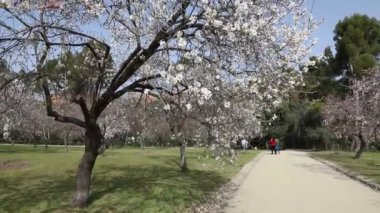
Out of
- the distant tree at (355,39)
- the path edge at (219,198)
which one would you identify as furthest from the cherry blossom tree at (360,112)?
the path edge at (219,198)

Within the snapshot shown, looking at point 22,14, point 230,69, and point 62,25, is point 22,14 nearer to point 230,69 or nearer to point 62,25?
point 62,25

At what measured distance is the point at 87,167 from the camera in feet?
43.5

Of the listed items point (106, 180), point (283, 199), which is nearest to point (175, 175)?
point (106, 180)

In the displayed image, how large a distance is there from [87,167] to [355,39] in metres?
52.6

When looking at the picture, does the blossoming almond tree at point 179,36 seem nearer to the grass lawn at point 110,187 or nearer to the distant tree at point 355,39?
the grass lawn at point 110,187

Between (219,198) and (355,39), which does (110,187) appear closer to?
(219,198)

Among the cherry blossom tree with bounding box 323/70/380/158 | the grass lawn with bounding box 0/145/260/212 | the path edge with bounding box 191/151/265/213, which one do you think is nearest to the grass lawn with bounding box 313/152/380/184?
the cherry blossom tree with bounding box 323/70/380/158

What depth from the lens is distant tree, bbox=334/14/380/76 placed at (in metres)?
60.1

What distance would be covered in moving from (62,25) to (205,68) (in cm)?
336

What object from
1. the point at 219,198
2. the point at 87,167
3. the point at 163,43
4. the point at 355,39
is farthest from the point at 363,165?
the point at 355,39

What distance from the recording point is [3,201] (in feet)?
46.4

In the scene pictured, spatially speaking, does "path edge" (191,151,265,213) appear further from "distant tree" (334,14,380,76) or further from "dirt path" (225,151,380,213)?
"distant tree" (334,14,380,76)

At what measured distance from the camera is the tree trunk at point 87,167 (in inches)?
513

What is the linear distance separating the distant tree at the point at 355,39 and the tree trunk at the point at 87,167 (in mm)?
49200
